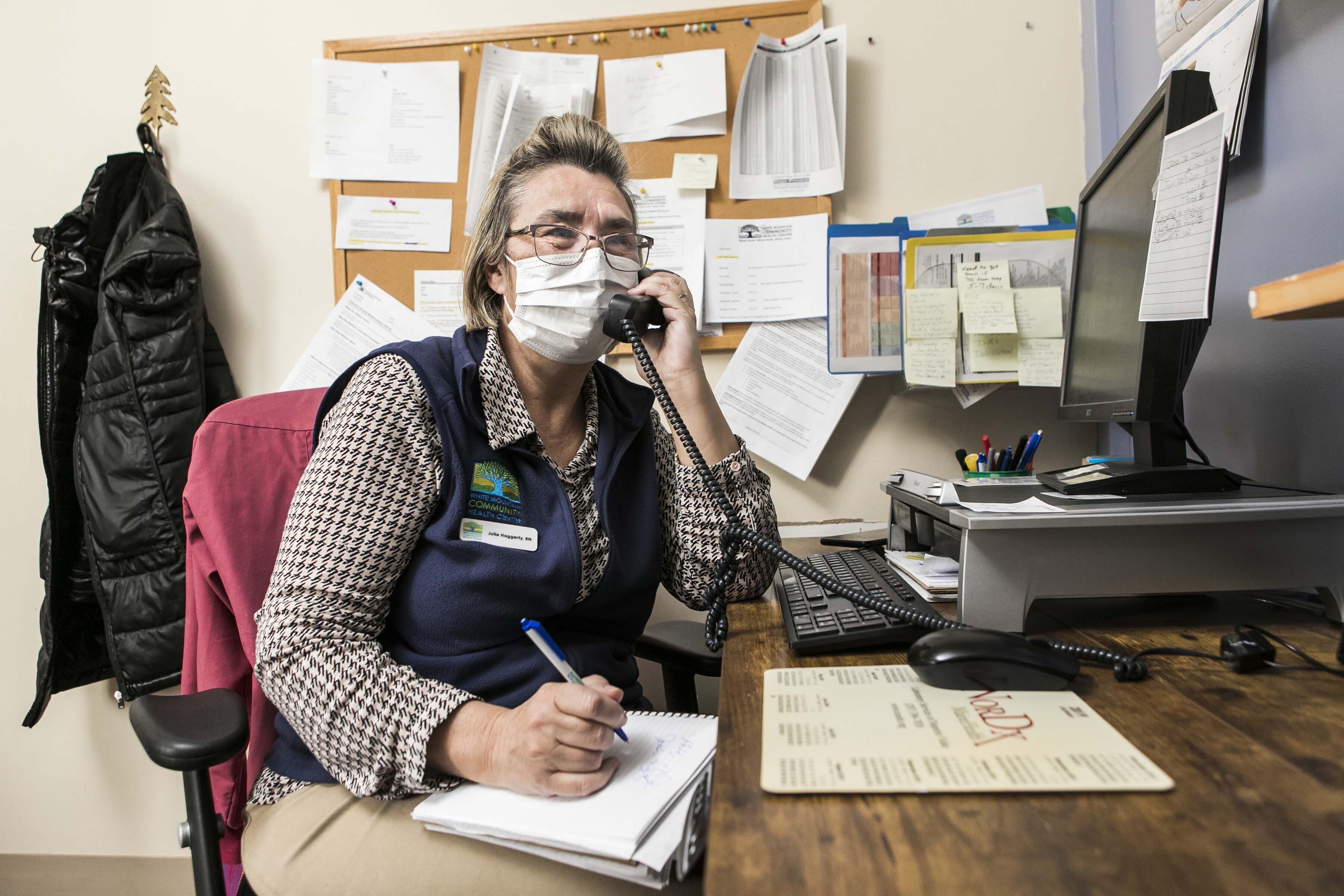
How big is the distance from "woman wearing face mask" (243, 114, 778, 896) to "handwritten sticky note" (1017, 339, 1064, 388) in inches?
24.7

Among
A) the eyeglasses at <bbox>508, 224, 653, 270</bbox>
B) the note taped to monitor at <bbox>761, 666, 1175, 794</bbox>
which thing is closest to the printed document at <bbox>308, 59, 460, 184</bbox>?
the eyeglasses at <bbox>508, 224, 653, 270</bbox>

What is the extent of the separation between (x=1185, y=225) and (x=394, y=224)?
57.9 inches

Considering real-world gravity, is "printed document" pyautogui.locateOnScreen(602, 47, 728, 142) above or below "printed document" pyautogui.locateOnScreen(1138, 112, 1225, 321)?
above

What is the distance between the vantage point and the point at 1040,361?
1.40 meters

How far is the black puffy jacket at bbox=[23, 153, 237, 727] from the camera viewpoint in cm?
151

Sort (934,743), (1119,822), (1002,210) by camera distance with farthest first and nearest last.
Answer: (1002,210) → (934,743) → (1119,822)

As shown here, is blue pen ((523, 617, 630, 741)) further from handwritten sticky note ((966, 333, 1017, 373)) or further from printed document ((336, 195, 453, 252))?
printed document ((336, 195, 453, 252))

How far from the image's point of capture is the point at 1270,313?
0.49 meters

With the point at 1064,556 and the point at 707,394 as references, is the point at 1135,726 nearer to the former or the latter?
the point at 1064,556

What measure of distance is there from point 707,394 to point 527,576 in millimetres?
406

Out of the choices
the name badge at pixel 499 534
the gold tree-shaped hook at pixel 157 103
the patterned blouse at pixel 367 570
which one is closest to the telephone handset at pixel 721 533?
the patterned blouse at pixel 367 570

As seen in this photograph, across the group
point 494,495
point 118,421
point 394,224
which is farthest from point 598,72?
point 118,421

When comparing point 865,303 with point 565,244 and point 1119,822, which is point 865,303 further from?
point 1119,822

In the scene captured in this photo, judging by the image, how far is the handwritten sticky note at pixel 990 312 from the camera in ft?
4.51
